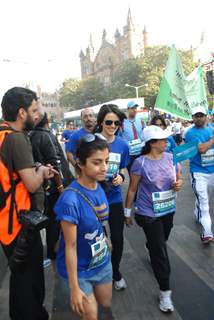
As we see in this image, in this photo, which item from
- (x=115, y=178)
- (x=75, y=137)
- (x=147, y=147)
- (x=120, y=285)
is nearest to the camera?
(x=147, y=147)

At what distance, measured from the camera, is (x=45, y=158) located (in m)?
3.89

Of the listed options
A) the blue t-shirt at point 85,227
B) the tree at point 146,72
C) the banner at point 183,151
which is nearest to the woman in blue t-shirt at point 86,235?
the blue t-shirt at point 85,227

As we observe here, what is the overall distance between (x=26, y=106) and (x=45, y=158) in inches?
60.5

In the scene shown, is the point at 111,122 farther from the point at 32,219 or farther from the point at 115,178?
the point at 32,219

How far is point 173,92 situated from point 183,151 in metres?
0.90

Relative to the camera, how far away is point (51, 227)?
4.22 m

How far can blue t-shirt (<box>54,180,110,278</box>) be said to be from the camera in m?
2.13

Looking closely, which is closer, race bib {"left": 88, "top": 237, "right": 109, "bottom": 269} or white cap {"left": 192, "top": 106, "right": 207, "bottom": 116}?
race bib {"left": 88, "top": 237, "right": 109, "bottom": 269}

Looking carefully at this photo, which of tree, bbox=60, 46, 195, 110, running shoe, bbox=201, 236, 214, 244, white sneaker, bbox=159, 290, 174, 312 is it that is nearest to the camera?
white sneaker, bbox=159, 290, 174, 312

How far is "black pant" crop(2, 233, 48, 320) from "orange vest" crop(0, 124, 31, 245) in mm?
96

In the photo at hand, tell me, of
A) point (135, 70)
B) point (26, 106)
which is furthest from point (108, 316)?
point (135, 70)

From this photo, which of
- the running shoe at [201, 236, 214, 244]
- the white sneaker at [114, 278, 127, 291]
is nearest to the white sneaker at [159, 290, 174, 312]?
the white sneaker at [114, 278, 127, 291]

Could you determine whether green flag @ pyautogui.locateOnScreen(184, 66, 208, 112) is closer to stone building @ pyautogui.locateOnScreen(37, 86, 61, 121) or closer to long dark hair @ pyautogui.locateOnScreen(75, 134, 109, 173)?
long dark hair @ pyautogui.locateOnScreen(75, 134, 109, 173)

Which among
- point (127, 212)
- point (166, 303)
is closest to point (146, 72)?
point (127, 212)
